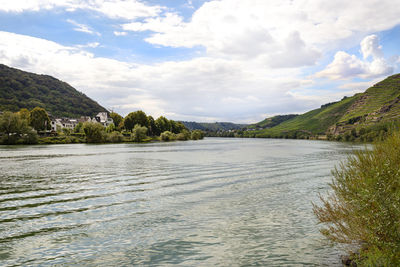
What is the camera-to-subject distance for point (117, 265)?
10.3 metres

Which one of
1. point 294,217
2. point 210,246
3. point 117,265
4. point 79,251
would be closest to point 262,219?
point 294,217

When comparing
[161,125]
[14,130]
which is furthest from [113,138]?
[161,125]

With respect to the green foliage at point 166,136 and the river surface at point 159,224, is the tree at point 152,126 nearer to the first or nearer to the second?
the green foliage at point 166,136

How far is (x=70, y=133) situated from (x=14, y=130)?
37.2 metres

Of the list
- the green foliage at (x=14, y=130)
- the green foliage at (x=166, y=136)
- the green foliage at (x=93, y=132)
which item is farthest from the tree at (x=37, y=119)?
the green foliage at (x=166, y=136)

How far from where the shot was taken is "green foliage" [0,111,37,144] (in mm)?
102000

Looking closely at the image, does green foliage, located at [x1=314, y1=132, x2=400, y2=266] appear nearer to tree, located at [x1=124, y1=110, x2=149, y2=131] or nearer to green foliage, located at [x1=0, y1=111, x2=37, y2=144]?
green foliage, located at [x1=0, y1=111, x2=37, y2=144]

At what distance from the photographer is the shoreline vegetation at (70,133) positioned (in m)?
104

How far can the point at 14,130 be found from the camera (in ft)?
342

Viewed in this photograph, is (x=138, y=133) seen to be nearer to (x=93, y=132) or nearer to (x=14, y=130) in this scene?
(x=93, y=132)

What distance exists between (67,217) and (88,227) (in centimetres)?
269

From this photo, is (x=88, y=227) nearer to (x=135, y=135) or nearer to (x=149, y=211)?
(x=149, y=211)

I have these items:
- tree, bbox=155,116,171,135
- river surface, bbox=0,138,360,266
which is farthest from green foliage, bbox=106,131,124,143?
river surface, bbox=0,138,360,266

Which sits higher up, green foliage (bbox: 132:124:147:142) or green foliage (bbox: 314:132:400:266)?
green foliage (bbox: 132:124:147:142)
